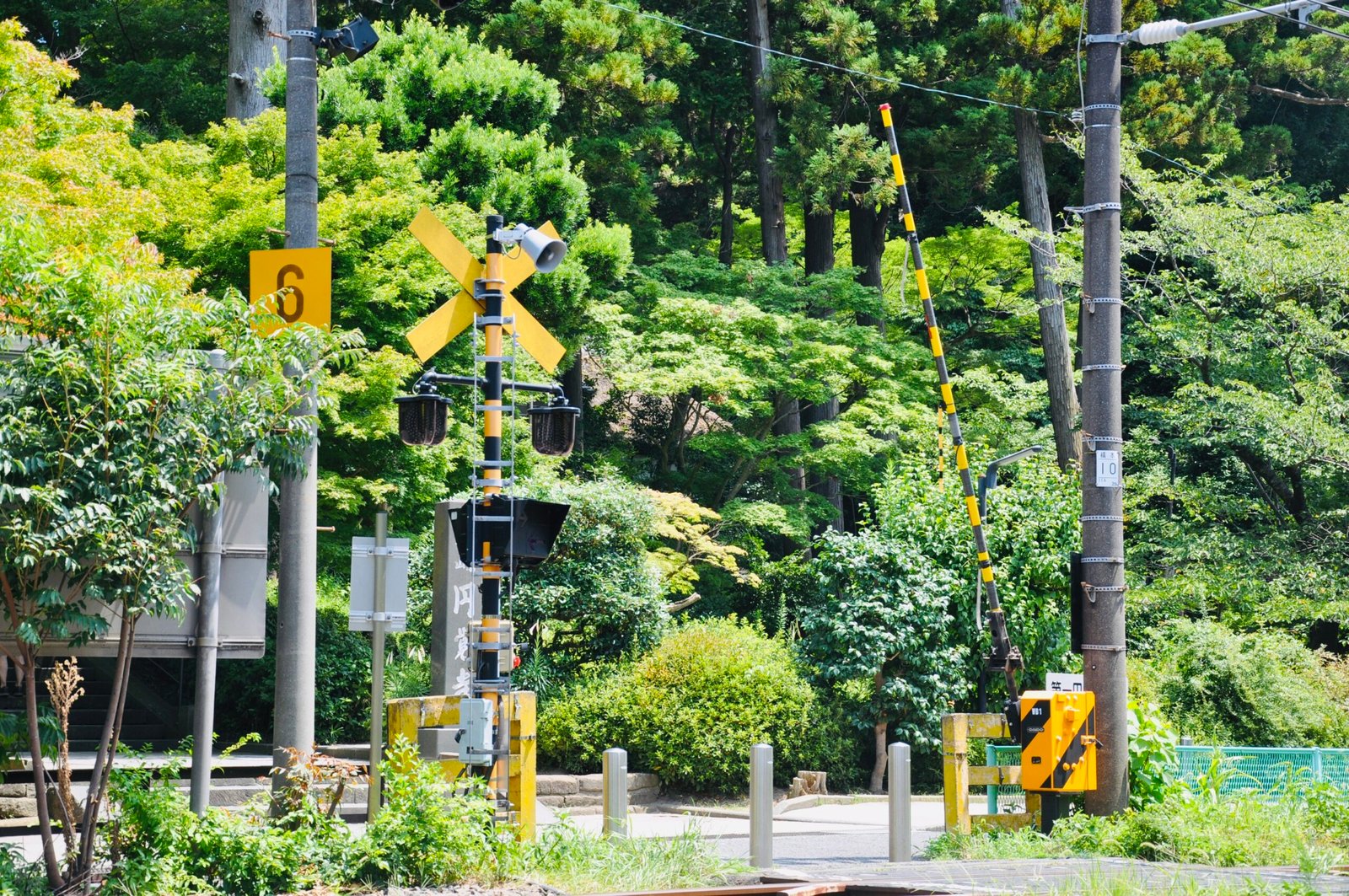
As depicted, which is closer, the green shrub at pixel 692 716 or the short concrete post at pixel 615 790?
the short concrete post at pixel 615 790

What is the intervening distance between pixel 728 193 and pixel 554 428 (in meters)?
26.5

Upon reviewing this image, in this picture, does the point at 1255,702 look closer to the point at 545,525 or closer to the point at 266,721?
the point at 545,525

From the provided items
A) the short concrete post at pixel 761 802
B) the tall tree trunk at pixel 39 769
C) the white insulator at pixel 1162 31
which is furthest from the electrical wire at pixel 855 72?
the tall tree trunk at pixel 39 769

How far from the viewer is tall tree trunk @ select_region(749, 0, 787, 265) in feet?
105

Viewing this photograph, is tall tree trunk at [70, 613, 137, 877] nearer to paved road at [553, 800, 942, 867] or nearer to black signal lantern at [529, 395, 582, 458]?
black signal lantern at [529, 395, 582, 458]

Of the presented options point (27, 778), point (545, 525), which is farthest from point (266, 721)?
point (545, 525)

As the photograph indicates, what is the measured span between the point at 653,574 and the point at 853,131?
42.9ft

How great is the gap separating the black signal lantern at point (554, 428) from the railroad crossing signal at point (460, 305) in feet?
1.15

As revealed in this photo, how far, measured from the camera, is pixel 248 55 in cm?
2156

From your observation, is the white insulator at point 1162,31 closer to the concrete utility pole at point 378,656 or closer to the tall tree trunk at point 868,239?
the concrete utility pole at point 378,656

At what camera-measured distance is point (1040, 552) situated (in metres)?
21.0

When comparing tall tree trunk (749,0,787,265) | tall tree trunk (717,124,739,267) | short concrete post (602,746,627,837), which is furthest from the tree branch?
short concrete post (602,746,627,837)

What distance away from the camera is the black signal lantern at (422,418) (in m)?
10.8

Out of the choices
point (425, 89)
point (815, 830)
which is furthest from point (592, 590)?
point (425, 89)
